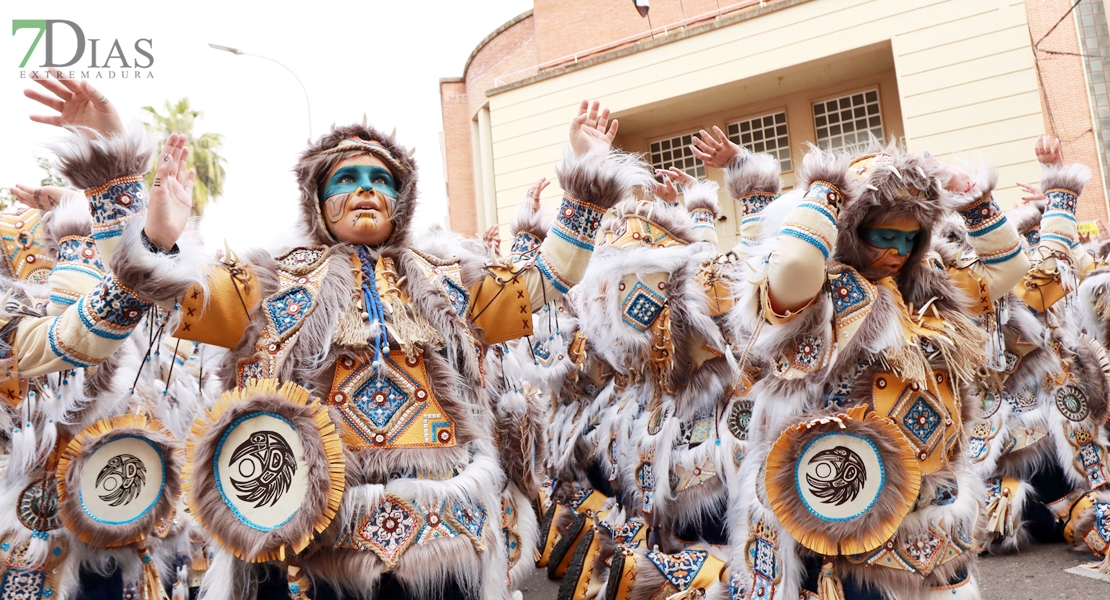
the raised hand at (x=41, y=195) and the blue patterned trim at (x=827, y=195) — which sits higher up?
the raised hand at (x=41, y=195)

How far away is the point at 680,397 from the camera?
13.0 feet

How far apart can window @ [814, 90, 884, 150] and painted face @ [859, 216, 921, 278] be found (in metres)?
11.8

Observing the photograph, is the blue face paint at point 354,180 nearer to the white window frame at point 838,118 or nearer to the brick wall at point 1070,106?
the white window frame at point 838,118

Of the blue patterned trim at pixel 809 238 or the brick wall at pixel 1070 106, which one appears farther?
the brick wall at pixel 1070 106

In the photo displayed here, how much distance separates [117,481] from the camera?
10.2 feet

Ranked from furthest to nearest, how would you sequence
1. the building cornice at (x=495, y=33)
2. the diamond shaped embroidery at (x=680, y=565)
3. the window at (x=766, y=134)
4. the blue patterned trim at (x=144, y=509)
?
the building cornice at (x=495, y=33), the window at (x=766, y=134), the diamond shaped embroidery at (x=680, y=565), the blue patterned trim at (x=144, y=509)

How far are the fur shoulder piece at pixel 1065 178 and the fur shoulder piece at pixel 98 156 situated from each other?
4.16m

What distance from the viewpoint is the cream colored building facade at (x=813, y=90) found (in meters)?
12.2

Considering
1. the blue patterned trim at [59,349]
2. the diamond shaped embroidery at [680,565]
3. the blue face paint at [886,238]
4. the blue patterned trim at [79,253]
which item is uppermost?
the blue patterned trim at [79,253]

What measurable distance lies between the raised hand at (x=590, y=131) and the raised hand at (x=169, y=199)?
1180mm

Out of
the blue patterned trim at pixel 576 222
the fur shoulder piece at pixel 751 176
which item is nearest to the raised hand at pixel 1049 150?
the fur shoulder piece at pixel 751 176

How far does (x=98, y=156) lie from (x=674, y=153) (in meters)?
13.9

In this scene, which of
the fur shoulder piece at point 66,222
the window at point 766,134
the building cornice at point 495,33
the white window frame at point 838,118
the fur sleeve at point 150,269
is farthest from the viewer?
the building cornice at point 495,33

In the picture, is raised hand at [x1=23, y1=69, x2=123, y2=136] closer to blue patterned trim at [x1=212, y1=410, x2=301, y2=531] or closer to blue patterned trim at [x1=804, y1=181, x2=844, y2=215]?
blue patterned trim at [x1=212, y1=410, x2=301, y2=531]
